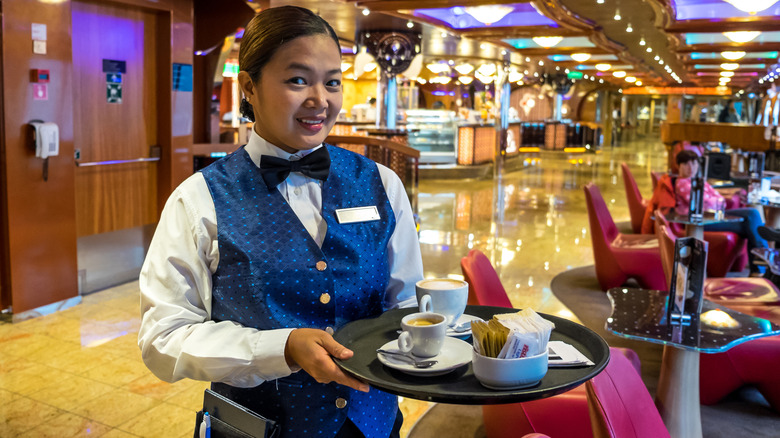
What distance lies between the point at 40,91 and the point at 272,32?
4166 mm

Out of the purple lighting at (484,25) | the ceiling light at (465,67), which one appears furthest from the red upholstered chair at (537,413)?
the ceiling light at (465,67)

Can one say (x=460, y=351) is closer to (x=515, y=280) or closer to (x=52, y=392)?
(x=52, y=392)

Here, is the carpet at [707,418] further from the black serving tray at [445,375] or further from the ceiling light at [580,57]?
the ceiling light at [580,57]

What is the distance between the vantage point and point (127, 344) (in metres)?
4.35

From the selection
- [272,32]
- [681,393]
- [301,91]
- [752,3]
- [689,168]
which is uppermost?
[752,3]

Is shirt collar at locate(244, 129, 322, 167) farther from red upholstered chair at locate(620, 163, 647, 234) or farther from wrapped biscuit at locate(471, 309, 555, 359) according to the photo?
red upholstered chair at locate(620, 163, 647, 234)

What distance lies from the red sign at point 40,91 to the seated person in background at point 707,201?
499cm

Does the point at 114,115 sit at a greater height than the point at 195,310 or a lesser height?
greater

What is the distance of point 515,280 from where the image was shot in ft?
20.8

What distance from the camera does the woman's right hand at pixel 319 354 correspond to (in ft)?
3.73

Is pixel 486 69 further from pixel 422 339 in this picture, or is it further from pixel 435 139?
pixel 422 339

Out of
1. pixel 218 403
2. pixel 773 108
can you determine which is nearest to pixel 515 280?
pixel 218 403

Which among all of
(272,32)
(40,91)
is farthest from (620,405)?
(40,91)

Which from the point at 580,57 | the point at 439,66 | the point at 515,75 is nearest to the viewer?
the point at 580,57
